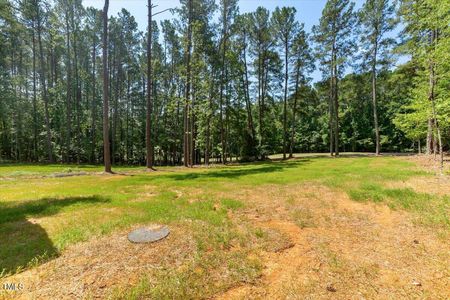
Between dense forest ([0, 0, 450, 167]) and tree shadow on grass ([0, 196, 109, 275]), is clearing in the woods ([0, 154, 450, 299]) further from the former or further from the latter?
dense forest ([0, 0, 450, 167])

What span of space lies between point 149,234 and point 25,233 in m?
2.58

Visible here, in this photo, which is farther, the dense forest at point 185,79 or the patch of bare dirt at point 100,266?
the dense forest at point 185,79

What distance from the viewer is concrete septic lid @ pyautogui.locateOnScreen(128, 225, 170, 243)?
449cm

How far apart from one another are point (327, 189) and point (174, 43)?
26.7 meters

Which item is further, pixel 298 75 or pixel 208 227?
pixel 298 75

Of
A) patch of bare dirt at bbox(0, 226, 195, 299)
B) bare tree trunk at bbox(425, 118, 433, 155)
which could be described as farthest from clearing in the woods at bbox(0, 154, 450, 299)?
bare tree trunk at bbox(425, 118, 433, 155)

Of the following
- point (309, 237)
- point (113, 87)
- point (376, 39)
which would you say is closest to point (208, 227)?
point (309, 237)

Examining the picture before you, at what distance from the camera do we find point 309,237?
475cm

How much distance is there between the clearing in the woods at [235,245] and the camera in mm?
3182

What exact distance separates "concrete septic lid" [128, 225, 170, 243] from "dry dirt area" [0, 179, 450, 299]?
16 cm

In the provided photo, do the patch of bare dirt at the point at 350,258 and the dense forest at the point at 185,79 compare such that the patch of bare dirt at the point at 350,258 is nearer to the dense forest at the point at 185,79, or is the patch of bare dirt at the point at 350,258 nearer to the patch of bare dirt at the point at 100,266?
the patch of bare dirt at the point at 100,266

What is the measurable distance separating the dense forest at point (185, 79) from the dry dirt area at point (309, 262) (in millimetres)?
9817

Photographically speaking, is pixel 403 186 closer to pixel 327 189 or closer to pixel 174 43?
pixel 327 189

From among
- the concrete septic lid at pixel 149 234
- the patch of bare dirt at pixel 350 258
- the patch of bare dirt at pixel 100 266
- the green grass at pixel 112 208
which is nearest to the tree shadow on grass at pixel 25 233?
the green grass at pixel 112 208
